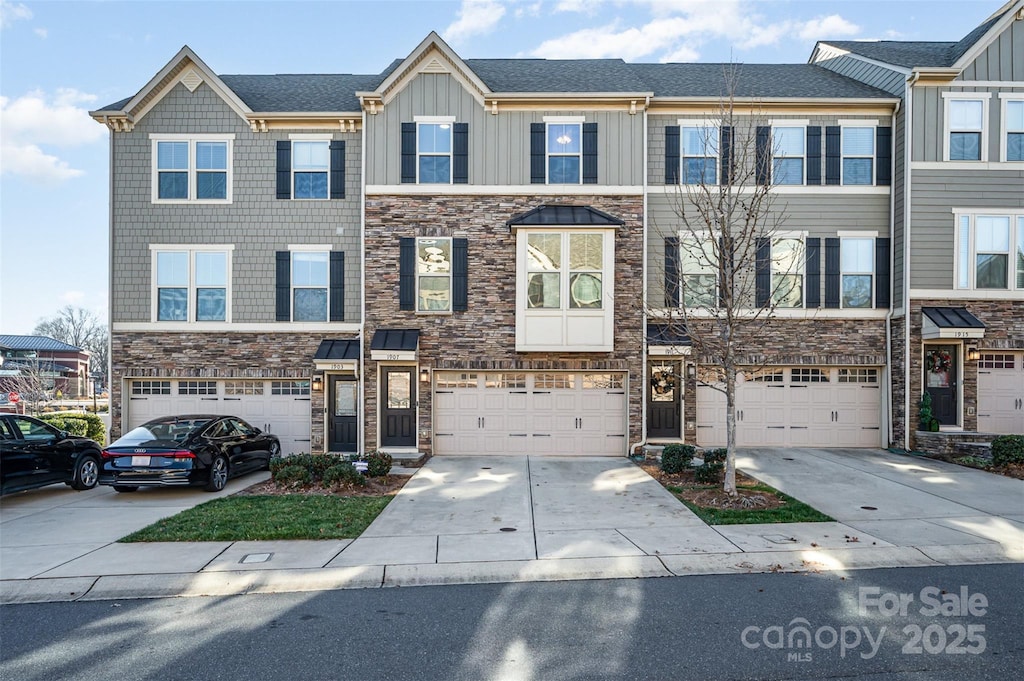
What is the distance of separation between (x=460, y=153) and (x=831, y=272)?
994 centimetres

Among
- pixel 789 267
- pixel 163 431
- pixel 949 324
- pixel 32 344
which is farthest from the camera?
pixel 32 344

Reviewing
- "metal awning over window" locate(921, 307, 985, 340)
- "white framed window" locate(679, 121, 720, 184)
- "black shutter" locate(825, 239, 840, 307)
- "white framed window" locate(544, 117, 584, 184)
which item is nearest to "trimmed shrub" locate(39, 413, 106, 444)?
"white framed window" locate(544, 117, 584, 184)

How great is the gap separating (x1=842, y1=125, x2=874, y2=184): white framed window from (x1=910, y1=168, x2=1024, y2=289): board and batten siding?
1.07 meters

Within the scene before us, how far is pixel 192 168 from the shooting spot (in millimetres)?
14680

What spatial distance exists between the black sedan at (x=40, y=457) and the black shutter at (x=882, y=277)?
18256 millimetres

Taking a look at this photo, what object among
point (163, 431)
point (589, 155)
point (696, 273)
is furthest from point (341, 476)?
point (696, 273)

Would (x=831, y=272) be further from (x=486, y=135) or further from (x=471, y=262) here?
(x=486, y=135)

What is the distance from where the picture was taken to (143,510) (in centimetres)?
930

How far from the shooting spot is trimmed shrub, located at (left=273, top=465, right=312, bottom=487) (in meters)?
10.5

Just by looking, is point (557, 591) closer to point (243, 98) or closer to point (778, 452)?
point (778, 452)

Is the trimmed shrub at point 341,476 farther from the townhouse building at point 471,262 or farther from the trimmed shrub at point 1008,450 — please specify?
the trimmed shrub at point 1008,450

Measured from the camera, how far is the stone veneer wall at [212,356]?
47.8 feet

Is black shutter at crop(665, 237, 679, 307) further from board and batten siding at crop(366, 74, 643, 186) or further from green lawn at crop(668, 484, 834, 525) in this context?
green lawn at crop(668, 484, 834, 525)

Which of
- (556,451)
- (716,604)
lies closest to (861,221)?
(556,451)
